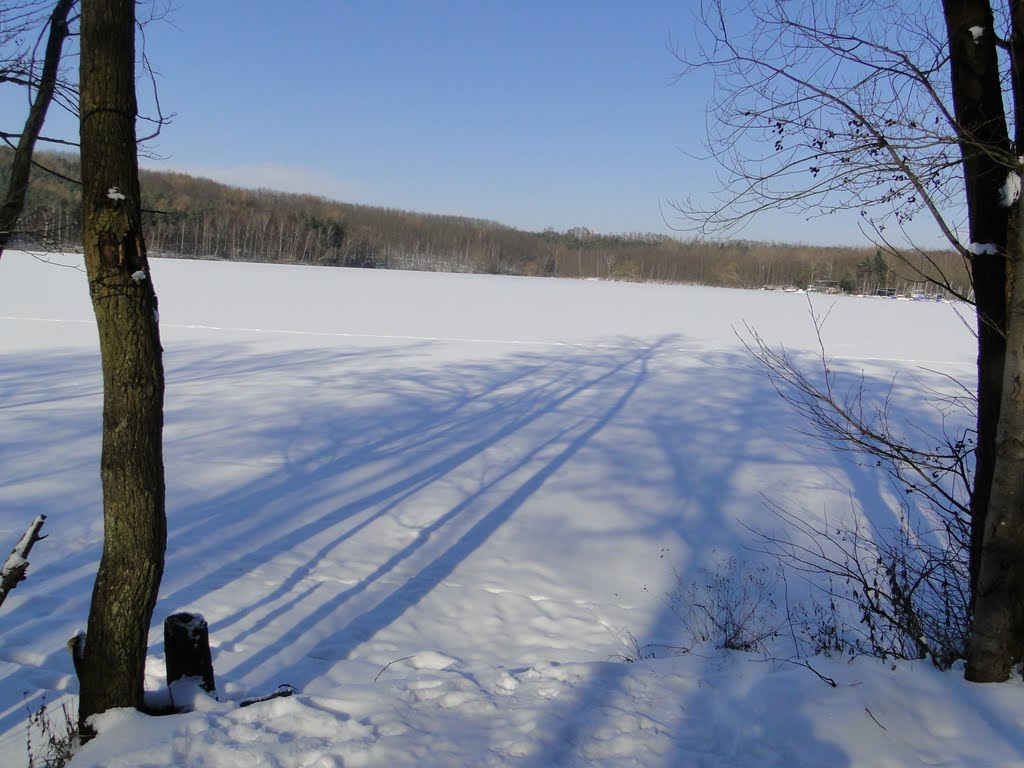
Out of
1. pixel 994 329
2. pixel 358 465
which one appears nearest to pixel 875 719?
pixel 994 329

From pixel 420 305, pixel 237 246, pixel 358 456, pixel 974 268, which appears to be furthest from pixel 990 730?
pixel 237 246

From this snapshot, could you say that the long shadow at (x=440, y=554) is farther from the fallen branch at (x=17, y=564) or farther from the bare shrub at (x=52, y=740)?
the fallen branch at (x=17, y=564)

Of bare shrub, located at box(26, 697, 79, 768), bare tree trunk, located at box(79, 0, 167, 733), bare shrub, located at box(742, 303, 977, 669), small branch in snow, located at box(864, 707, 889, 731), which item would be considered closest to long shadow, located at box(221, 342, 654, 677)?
bare shrub, located at box(26, 697, 79, 768)

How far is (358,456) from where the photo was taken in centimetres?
1031

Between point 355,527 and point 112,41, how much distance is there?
5.67 m

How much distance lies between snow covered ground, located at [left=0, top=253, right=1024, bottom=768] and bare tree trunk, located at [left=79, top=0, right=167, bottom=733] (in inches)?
13.1

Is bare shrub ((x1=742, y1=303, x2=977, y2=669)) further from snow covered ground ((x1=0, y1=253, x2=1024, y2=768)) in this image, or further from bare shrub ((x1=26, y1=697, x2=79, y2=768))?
bare shrub ((x1=26, y1=697, x2=79, y2=768))

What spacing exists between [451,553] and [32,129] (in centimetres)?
491

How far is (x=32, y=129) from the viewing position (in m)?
5.02

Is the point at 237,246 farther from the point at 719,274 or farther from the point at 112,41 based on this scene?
the point at 112,41

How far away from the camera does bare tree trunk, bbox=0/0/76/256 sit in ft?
16.3

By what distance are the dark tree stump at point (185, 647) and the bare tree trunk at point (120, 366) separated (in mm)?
204

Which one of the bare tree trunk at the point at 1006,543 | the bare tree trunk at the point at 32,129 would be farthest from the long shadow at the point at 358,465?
the bare tree trunk at the point at 32,129

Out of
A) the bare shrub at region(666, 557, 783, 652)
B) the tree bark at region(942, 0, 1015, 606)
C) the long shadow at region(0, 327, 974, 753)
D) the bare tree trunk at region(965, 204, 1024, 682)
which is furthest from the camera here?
the long shadow at region(0, 327, 974, 753)
